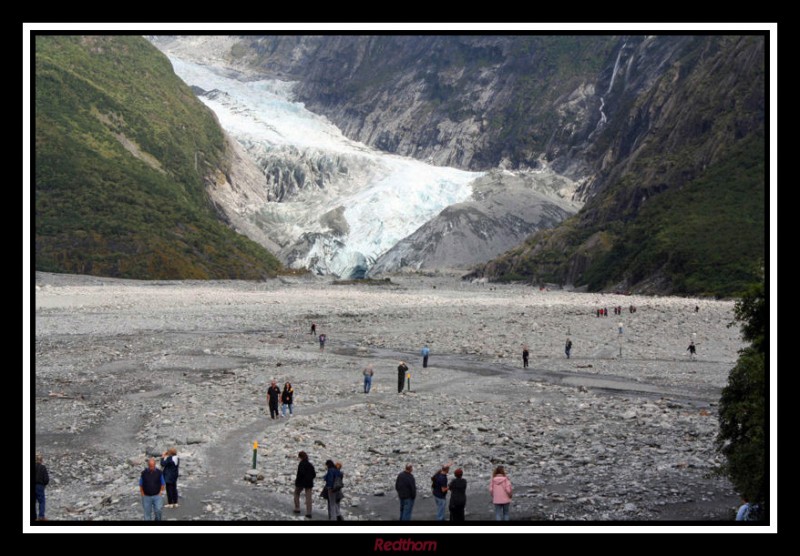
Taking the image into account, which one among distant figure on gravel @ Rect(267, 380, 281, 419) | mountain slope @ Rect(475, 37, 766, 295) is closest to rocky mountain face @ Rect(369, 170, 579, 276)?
mountain slope @ Rect(475, 37, 766, 295)

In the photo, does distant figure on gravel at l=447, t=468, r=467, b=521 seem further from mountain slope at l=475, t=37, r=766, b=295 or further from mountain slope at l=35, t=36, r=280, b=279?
mountain slope at l=35, t=36, r=280, b=279

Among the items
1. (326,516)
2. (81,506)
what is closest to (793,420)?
(326,516)

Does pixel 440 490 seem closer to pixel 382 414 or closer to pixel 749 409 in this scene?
pixel 749 409

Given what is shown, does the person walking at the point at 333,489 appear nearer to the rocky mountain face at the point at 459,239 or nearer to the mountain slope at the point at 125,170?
the mountain slope at the point at 125,170

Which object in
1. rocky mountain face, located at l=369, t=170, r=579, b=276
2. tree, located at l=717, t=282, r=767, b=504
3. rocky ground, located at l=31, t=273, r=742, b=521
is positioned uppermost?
rocky mountain face, located at l=369, t=170, r=579, b=276

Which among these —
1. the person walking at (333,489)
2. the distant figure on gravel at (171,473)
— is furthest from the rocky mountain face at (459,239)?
the person walking at (333,489)

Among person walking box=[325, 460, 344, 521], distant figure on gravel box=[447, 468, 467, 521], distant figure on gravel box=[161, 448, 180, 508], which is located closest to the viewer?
distant figure on gravel box=[447, 468, 467, 521]

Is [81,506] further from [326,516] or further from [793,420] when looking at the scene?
[793,420]
